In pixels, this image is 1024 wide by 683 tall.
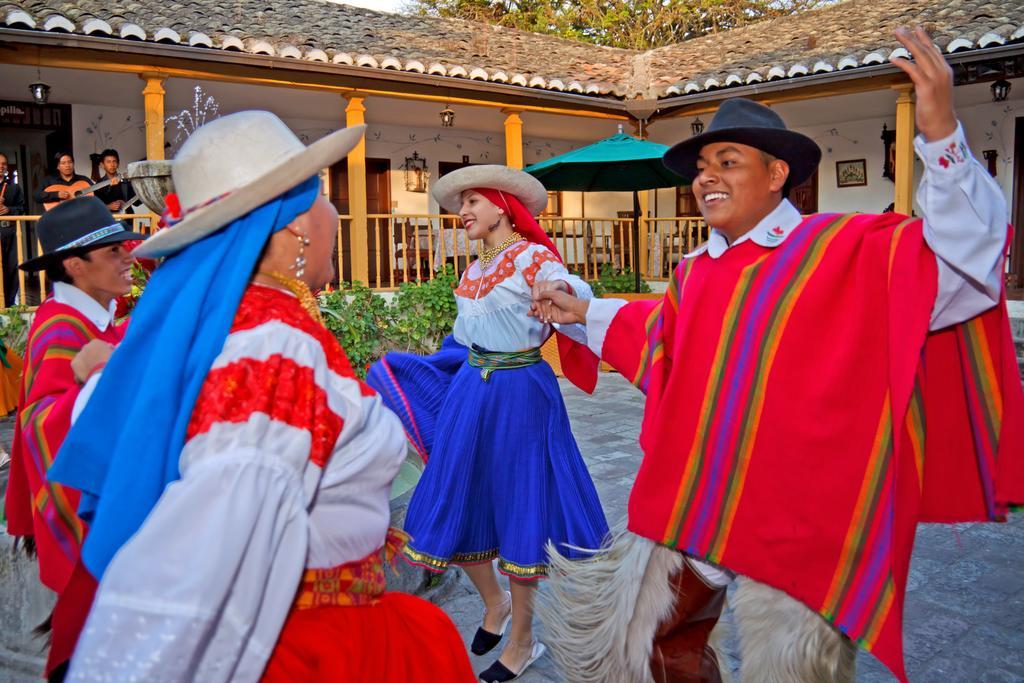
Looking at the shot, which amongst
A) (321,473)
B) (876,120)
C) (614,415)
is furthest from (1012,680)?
(876,120)

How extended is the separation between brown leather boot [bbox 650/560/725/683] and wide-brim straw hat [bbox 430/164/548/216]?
199cm

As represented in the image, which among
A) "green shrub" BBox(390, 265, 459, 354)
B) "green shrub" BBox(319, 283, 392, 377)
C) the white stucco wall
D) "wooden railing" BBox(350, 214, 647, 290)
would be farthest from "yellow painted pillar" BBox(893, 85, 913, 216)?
the white stucco wall

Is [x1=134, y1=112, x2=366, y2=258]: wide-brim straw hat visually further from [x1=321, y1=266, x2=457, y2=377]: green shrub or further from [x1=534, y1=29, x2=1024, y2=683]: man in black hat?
[x1=321, y1=266, x2=457, y2=377]: green shrub

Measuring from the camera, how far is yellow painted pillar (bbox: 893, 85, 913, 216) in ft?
37.9

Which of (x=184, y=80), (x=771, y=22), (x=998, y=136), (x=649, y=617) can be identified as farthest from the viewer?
(x=771, y=22)

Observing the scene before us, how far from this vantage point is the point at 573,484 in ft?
11.5

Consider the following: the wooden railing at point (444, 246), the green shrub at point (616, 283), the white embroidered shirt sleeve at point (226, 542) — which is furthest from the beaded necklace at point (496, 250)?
the green shrub at point (616, 283)

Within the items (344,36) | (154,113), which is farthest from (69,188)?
(344,36)

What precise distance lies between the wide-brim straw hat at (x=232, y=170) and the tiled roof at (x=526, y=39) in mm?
8860

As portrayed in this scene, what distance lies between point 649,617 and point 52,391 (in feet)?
5.80

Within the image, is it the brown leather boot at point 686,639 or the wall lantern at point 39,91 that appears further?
the wall lantern at point 39,91

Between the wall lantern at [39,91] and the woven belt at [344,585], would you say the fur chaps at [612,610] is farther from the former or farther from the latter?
the wall lantern at [39,91]

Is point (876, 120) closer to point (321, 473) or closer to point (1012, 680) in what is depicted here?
point (1012, 680)

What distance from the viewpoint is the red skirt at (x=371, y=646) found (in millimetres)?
1456
